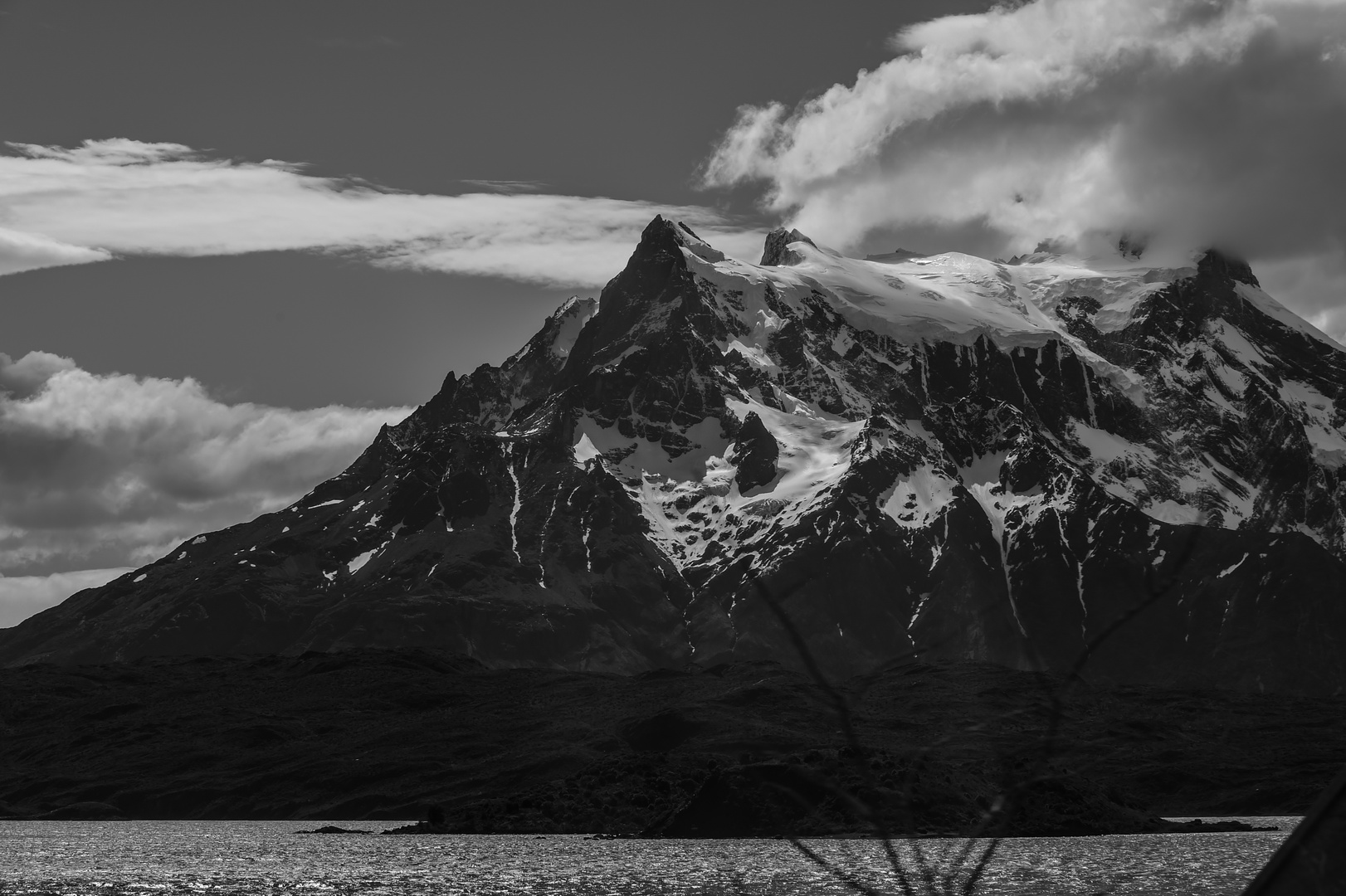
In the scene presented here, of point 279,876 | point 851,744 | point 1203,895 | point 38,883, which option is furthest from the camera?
point 279,876

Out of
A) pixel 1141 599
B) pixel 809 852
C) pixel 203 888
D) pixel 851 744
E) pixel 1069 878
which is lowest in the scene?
pixel 1069 878

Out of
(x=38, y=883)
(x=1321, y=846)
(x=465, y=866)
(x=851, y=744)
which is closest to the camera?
(x=1321, y=846)

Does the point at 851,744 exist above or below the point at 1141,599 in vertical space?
below

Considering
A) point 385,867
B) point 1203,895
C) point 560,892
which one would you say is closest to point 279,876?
point 385,867

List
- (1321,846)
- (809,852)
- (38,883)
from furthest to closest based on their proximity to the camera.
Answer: (38,883)
(809,852)
(1321,846)

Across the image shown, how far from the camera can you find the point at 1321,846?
25.1 ft

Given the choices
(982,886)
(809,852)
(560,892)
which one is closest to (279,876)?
(560,892)

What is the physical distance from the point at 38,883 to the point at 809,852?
17129 centimetres

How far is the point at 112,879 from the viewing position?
570ft

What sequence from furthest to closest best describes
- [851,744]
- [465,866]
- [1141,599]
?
[465,866] < [851,744] < [1141,599]

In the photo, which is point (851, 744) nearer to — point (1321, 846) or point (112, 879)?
point (1321, 846)

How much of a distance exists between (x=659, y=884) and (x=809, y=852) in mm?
147133

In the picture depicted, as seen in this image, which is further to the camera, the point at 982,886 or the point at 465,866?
the point at 465,866

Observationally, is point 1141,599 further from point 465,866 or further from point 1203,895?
point 465,866
